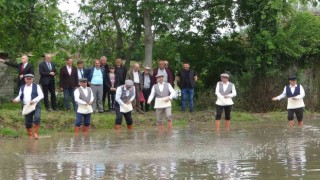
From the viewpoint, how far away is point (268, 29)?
84.5 ft

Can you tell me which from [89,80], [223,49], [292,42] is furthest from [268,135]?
[223,49]

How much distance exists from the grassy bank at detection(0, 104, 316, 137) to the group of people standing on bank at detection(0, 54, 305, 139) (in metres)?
0.43

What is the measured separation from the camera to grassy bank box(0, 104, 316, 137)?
18922 millimetres

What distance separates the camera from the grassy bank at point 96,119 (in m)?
18.9

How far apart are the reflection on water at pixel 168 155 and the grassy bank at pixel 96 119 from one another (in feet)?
3.94

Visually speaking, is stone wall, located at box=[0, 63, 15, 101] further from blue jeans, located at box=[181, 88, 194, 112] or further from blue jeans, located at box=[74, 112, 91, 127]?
blue jeans, located at box=[74, 112, 91, 127]

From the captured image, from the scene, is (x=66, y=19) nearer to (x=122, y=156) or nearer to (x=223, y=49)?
(x=223, y=49)

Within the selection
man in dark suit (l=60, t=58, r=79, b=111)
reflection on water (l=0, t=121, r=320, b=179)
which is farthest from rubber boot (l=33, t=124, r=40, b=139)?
man in dark suit (l=60, t=58, r=79, b=111)

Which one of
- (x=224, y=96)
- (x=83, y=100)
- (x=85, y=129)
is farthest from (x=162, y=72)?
(x=83, y=100)

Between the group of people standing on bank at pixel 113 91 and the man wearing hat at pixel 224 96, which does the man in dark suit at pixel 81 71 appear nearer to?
the group of people standing on bank at pixel 113 91

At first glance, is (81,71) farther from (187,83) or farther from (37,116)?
(37,116)

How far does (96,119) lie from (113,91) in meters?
1.90

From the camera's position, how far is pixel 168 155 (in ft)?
46.2

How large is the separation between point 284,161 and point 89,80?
10096mm
